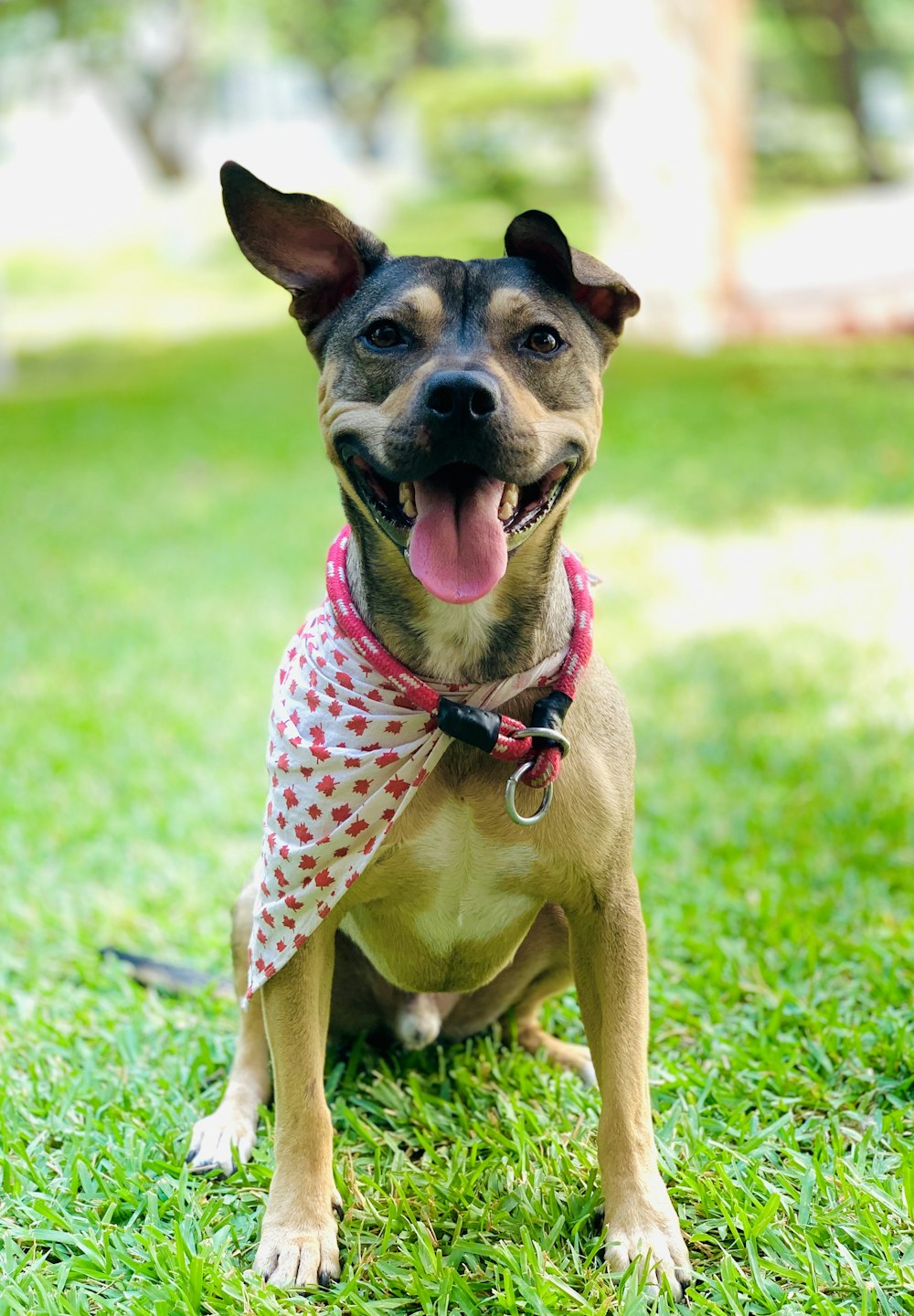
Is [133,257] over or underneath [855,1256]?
over

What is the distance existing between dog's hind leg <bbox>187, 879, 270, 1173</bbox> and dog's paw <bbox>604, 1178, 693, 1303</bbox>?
0.86 m

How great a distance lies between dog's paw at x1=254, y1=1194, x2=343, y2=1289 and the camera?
264 centimetres

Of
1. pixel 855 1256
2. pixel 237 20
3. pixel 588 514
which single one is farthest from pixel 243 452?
pixel 237 20

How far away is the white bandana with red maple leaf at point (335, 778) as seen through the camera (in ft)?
8.83

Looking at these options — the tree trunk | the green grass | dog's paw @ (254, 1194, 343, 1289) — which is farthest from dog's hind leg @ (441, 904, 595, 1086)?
the tree trunk

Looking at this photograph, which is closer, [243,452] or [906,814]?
[906,814]

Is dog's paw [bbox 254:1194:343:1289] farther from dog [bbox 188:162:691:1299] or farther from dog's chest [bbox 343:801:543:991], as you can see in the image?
dog's chest [bbox 343:801:543:991]

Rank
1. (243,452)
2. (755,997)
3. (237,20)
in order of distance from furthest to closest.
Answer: (237,20) → (243,452) → (755,997)

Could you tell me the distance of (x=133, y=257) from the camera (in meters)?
22.8

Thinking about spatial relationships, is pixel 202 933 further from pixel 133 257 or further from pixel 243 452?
pixel 133 257

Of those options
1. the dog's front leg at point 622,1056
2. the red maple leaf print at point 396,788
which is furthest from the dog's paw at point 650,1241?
the red maple leaf print at point 396,788

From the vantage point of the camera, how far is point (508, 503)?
2.61 metres

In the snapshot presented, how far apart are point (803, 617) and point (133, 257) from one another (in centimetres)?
1848

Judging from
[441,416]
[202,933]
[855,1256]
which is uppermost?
[441,416]
